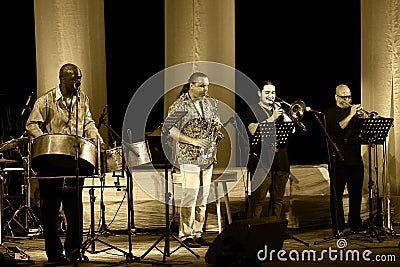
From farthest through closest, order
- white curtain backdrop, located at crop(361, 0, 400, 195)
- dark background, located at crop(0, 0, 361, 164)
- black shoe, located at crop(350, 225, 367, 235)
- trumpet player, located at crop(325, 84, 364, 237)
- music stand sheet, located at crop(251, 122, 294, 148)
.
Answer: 1. dark background, located at crop(0, 0, 361, 164)
2. white curtain backdrop, located at crop(361, 0, 400, 195)
3. black shoe, located at crop(350, 225, 367, 235)
4. trumpet player, located at crop(325, 84, 364, 237)
5. music stand sheet, located at crop(251, 122, 294, 148)

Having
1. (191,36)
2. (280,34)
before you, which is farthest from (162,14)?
(191,36)

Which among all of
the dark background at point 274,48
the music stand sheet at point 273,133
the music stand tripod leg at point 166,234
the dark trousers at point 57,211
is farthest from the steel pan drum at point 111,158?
the dark background at point 274,48

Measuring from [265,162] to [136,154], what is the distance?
5.66 ft

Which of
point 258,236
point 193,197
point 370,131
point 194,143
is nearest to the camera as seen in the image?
point 258,236

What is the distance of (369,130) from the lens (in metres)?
8.30

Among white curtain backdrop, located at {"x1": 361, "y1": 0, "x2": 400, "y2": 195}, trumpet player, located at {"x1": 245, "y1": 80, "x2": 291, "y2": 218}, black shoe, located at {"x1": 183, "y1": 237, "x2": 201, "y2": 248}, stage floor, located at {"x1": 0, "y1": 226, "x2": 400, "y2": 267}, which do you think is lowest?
stage floor, located at {"x1": 0, "y1": 226, "x2": 400, "y2": 267}

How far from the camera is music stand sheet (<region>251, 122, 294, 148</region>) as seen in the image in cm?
769

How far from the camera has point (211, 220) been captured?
9250 mm

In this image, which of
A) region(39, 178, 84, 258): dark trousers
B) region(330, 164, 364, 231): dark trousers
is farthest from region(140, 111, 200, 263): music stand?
region(330, 164, 364, 231): dark trousers

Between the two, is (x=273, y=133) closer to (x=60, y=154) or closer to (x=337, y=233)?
(x=337, y=233)

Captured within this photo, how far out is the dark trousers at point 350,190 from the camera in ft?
28.5

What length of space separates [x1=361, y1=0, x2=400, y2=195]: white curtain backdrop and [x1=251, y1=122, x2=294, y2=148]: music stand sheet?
233 cm

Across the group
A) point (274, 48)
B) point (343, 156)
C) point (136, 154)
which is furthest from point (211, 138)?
point (274, 48)

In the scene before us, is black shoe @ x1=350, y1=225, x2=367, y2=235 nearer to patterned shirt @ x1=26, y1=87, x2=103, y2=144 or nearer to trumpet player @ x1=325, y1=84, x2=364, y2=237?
trumpet player @ x1=325, y1=84, x2=364, y2=237
